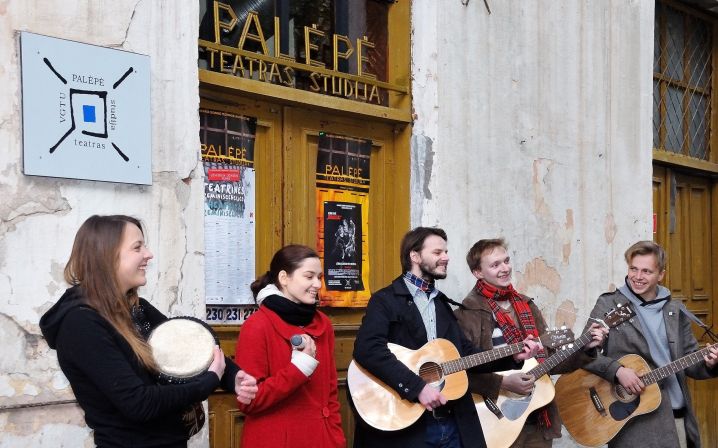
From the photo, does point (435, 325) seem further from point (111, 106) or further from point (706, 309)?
point (706, 309)

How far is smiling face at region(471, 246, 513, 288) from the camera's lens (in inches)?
212

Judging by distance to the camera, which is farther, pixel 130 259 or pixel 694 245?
pixel 694 245

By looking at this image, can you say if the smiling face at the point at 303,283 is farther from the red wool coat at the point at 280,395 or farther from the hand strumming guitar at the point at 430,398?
the hand strumming guitar at the point at 430,398

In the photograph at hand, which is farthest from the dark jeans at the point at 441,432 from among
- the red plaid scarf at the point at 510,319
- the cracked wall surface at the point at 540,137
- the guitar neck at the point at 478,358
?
the cracked wall surface at the point at 540,137

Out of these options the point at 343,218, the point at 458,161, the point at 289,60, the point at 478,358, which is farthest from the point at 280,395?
the point at 458,161

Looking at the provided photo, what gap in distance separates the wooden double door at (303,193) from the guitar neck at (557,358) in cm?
123

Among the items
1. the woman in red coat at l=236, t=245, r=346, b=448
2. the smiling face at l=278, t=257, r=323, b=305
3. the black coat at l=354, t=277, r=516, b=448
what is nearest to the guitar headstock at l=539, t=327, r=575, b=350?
the black coat at l=354, t=277, r=516, b=448

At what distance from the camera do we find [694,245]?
9.41 meters

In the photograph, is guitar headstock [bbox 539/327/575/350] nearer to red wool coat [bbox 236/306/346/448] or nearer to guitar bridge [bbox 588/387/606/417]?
guitar bridge [bbox 588/387/606/417]

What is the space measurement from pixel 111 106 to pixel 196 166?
552 mm

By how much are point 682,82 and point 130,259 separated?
23.7 ft

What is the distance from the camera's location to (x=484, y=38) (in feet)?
22.4

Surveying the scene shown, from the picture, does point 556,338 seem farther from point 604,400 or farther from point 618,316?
point 604,400

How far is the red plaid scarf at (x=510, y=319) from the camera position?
17.6ft
